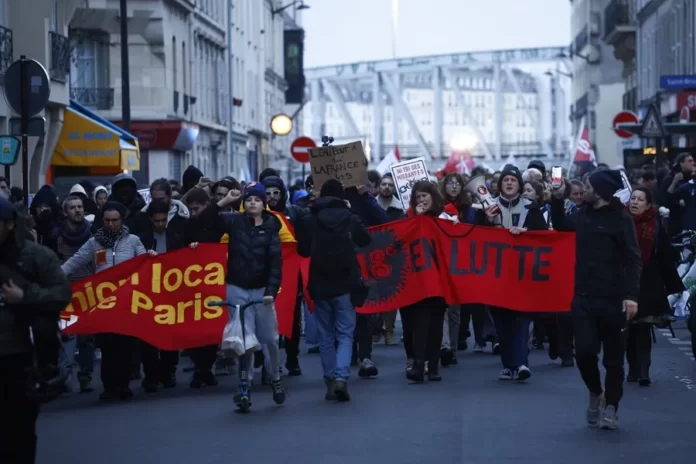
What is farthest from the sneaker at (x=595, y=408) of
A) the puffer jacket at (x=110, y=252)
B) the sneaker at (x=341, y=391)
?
the puffer jacket at (x=110, y=252)

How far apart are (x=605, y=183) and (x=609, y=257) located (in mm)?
495

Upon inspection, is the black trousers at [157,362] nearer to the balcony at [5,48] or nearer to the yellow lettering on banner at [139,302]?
the yellow lettering on banner at [139,302]

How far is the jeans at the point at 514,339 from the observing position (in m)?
14.8

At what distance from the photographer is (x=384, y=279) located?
16172 mm

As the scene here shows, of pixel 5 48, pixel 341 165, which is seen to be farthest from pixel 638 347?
pixel 5 48

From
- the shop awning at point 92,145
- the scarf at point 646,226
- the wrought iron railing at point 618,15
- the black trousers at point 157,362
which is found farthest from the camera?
the wrought iron railing at point 618,15

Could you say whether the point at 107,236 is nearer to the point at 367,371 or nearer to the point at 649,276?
the point at 367,371

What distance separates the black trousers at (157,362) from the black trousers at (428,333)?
2102 millimetres

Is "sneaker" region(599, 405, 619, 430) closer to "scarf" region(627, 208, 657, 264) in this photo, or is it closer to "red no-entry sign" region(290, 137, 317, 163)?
"scarf" region(627, 208, 657, 264)

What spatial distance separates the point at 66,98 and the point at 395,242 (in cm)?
1714

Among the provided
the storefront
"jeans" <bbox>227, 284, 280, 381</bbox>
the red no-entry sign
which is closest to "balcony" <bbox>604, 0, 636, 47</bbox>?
the red no-entry sign

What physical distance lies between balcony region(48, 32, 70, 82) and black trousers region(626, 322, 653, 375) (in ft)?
60.4

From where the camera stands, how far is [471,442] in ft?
36.7

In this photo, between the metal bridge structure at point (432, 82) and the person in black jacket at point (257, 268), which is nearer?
the person in black jacket at point (257, 268)
